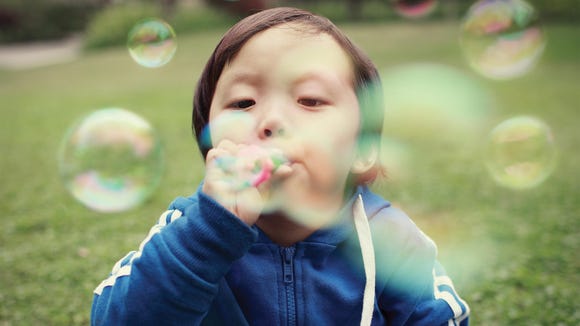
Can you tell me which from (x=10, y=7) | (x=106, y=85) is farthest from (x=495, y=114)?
(x=10, y=7)

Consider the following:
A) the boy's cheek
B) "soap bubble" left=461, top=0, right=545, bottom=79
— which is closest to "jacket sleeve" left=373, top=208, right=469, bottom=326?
the boy's cheek

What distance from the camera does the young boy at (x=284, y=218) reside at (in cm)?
132

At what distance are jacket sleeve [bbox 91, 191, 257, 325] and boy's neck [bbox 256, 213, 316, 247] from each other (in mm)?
292

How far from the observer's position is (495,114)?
8.17 meters

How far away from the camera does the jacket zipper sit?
5.24 feet

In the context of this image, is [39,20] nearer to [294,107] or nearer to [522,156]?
[522,156]

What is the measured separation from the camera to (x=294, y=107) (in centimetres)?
150

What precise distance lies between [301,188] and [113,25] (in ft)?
69.0

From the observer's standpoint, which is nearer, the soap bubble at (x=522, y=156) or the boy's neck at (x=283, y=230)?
the boy's neck at (x=283, y=230)

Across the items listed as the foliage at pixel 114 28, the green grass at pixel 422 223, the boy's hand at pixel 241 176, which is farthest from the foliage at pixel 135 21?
the boy's hand at pixel 241 176

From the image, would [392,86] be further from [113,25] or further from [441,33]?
[113,25]

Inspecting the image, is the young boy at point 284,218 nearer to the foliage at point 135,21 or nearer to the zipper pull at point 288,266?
the zipper pull at point 288,266

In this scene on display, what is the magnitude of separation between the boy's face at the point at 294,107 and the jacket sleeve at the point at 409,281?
0.27m

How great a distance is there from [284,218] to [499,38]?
406 centimetres
